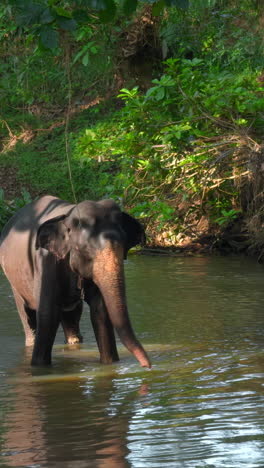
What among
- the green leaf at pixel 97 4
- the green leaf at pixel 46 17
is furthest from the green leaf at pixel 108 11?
the green leaf at pixel 46 17

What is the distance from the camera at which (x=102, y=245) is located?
7805 mm

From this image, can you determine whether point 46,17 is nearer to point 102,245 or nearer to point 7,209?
point 102,245

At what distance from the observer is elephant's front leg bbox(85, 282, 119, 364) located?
8266mm

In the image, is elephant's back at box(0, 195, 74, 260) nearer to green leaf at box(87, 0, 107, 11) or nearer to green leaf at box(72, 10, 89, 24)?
green leaf at box(72, 10, 89, 24)

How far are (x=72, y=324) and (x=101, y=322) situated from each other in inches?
53.7

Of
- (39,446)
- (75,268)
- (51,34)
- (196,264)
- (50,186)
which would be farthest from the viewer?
(50,186)

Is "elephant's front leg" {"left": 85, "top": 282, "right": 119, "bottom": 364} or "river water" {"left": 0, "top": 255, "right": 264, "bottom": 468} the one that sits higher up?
"elephant's front leg" {"left": 85, "top": 282, "right": 119, "bottom": 364}

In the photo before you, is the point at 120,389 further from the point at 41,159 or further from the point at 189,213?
the point at 41,159

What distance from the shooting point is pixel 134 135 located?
1527 centimetres

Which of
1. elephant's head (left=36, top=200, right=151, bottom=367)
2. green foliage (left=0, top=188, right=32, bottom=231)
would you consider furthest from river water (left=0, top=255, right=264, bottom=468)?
green foliage (left=0, top=188, right=32, bottom=231)

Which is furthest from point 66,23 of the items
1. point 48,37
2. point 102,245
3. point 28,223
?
point 28,223

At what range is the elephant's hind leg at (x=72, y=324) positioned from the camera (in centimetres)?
955

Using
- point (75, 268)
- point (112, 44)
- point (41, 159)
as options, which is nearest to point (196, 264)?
point (112, 44)

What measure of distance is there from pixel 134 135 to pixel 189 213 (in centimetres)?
172
